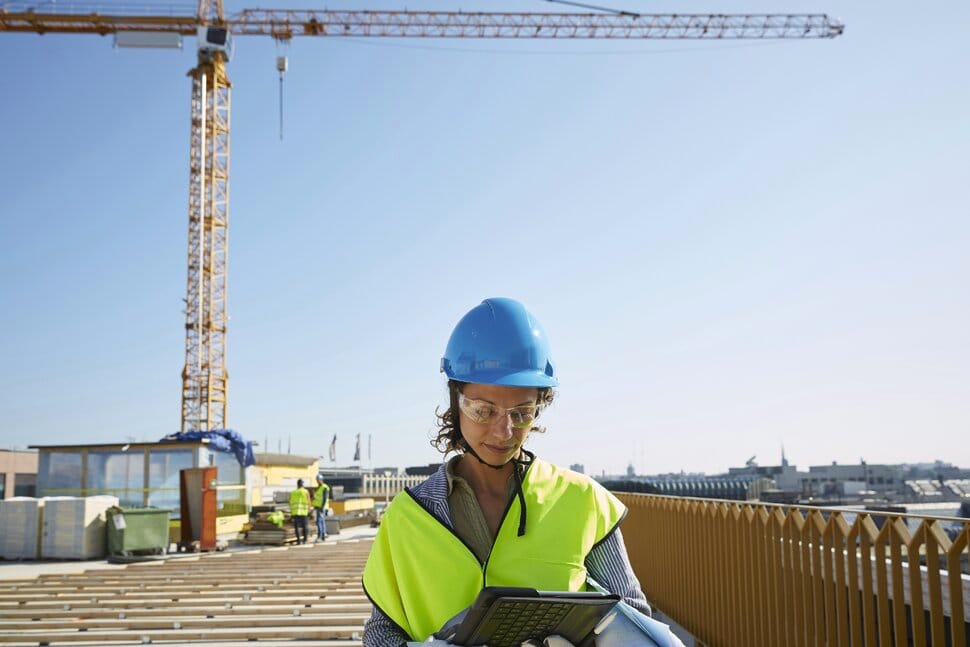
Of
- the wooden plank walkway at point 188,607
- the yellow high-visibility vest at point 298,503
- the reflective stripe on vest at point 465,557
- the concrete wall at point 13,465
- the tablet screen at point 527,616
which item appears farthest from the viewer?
the concrete wall at point 13,465

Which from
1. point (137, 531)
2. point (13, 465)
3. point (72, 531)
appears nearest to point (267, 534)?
point (137, 531)

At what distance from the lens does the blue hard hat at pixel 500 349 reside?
260 cm

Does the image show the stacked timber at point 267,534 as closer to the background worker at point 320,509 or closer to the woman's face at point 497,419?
the background worker at point 320,509

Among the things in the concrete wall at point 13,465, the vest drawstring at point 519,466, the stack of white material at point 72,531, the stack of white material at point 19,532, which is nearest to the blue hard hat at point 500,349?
the vest drawstring at point 519,466

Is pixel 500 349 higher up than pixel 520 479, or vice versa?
pixel 500 349

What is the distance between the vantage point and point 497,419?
2.57 metres

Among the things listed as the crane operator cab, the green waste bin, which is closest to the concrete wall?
the crane operator cab

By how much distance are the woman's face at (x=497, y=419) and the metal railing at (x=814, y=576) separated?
324 centimetres

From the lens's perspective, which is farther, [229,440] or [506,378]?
[229,440]

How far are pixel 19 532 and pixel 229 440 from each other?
19.8 feet

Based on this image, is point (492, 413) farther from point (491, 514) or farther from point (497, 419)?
point (491, 514)

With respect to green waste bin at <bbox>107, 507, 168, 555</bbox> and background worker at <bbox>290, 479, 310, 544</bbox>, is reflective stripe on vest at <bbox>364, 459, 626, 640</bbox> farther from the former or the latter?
background worker at <bbox>290, 479, 310, 544</bbox>

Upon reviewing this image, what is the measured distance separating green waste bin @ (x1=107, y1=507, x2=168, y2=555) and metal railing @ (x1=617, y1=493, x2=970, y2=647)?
40.3 feet

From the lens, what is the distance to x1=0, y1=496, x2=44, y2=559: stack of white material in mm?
18219
